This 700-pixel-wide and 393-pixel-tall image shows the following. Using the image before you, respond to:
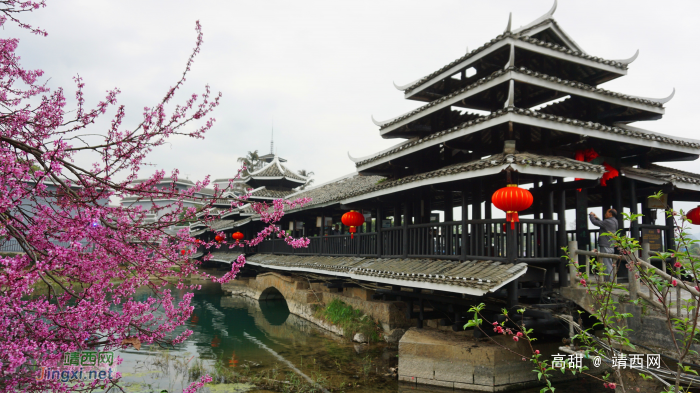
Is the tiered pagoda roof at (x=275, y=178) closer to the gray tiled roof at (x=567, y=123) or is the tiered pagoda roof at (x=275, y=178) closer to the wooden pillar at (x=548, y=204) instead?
the gray tiled roof at (x=567, y=123)

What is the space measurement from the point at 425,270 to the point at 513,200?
2402 millimetres

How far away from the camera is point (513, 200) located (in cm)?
643

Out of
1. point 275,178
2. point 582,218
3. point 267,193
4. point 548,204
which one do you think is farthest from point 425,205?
point 275,178

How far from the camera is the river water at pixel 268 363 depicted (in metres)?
8.80

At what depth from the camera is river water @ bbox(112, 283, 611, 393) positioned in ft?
28.9

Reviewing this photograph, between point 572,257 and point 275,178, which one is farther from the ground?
point 275,178

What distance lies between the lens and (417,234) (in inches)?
377

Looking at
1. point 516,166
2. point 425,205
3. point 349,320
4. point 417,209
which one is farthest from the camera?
point 349,320

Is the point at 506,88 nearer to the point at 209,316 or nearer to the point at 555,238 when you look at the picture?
the point at 555,238

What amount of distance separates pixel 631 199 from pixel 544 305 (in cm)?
366

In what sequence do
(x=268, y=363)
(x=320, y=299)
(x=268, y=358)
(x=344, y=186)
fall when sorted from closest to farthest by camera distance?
(x=268, y=363), (x=268, y=358), (x=320, y=299), (x=344, y=186)

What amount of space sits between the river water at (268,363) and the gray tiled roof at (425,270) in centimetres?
207

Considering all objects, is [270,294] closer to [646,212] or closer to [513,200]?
[646,212]

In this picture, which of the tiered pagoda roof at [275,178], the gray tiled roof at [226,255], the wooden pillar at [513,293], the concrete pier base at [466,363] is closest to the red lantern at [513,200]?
the wooden pillar at [513,293]
